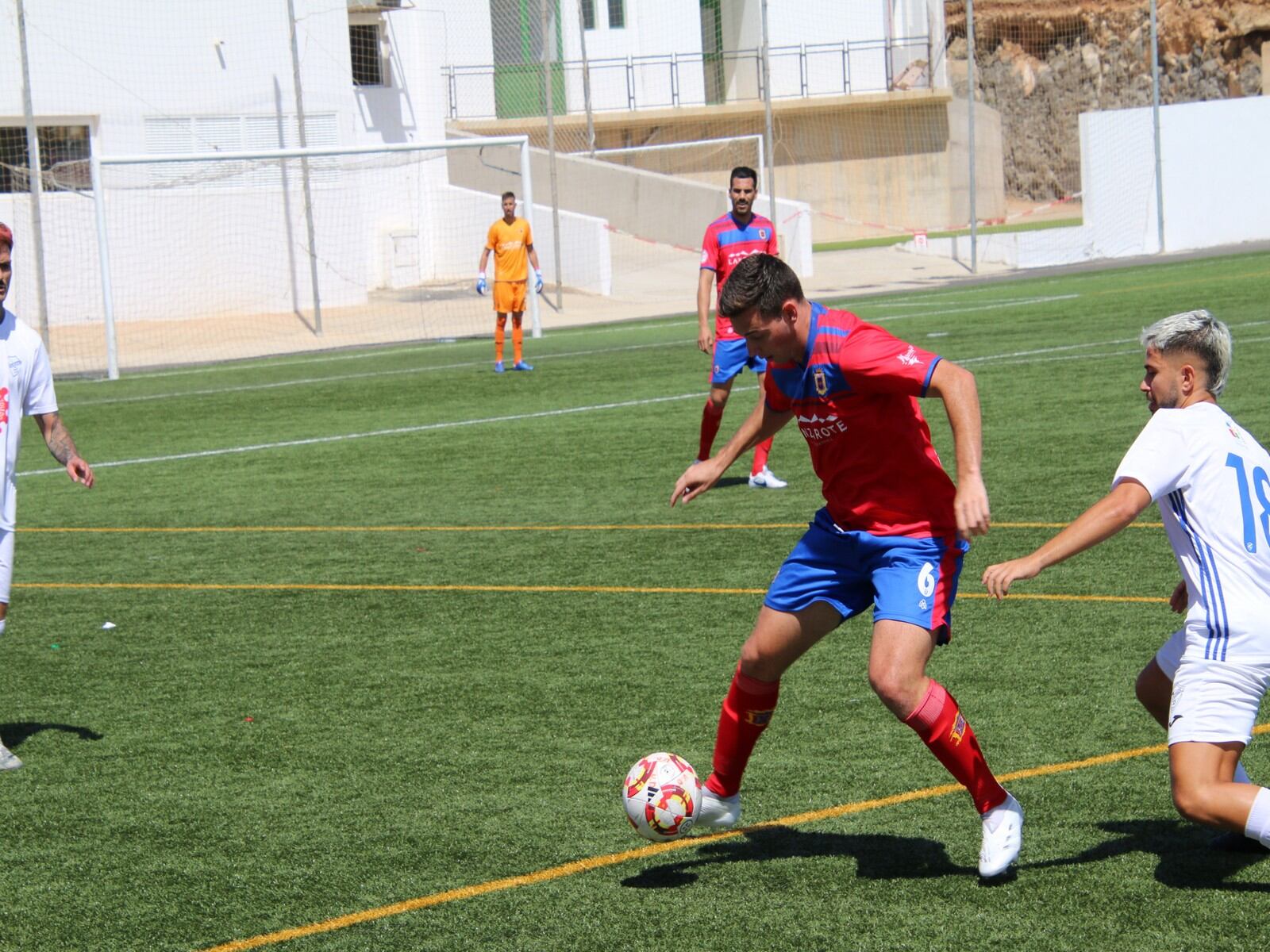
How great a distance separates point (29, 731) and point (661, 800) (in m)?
3.17

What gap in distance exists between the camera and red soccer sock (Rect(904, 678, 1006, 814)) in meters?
4.59

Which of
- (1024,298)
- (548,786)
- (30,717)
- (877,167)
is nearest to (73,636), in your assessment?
(30,717)

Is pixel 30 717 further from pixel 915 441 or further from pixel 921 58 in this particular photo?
pixel 921 58

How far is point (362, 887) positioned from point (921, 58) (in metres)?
47.9

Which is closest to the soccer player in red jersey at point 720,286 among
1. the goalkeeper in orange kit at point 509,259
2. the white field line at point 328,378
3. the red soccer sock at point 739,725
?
the red soccer sock at point 739,725

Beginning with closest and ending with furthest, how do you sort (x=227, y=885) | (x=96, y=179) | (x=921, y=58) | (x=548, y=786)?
(x=227, y=885) < (x=548, y=786) < (x=96, y=179) < (x=921, y=58)

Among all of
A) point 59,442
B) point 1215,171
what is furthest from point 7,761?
point 1215,171

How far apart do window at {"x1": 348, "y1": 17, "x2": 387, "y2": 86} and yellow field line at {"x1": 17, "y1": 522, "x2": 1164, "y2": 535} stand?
79.2 feet

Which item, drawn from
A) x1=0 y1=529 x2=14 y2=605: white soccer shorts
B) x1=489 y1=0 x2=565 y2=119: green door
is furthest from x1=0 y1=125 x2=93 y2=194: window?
x1=0 y1=529 x2=14 y2=605: white soccer shorts

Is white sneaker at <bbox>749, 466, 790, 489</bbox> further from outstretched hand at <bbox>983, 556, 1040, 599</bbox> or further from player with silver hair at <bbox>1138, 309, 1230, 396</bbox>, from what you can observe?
outstretched hand at <bbox>983, 556, 1040, 599</bbox>

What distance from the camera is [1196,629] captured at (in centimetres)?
432

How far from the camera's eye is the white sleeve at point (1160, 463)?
424 cm

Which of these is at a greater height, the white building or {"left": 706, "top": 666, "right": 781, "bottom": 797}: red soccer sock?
the white building

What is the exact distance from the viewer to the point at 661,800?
4.88 meters
